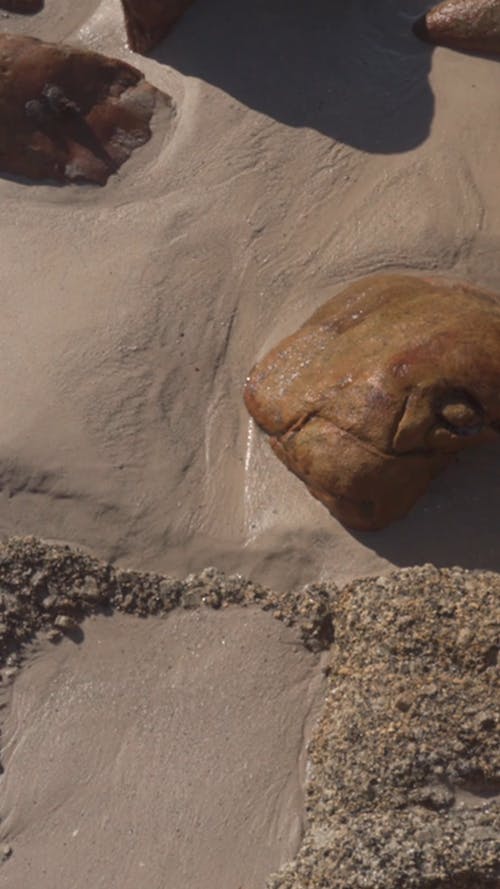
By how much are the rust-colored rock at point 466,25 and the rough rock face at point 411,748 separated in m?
3.03

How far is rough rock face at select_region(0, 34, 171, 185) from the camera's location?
528 cm

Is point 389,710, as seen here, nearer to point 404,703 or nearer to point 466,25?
point 404,703

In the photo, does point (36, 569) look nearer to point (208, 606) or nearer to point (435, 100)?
point (208, 606)

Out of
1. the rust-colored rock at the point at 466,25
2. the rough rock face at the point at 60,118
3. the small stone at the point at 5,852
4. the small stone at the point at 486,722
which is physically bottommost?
the small stone at the point at 486,722

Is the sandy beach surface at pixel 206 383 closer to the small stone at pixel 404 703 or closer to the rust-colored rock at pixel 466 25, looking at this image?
the rust-colored rock at pixel 466 25

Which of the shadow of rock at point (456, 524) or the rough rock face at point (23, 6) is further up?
the rough rock face at point (23, 6)

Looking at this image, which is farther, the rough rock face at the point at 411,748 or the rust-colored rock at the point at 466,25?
the rust-colored rock at the point at 466,25

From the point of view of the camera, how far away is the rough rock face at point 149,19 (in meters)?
5.42

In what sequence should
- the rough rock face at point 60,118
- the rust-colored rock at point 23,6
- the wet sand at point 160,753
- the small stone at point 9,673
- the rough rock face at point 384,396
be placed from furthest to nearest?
the rust-colored rock at point 23,6 < the rough rock face at point 60,118 < the small stone at point 9,673 < the rough rock face at point 384,396 < the wet sand at point 160,753

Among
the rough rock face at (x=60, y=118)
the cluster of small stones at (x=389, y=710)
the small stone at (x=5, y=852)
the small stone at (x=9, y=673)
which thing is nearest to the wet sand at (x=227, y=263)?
the rough rock face at (x=60, y=118)

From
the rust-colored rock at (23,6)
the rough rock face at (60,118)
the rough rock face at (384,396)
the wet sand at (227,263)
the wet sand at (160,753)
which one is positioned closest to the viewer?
the wet sand at (160,753)

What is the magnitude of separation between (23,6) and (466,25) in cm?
253

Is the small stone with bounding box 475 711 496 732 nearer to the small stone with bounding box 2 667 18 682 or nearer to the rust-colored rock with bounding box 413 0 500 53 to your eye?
the small stone with bounding box 2 667 18 682

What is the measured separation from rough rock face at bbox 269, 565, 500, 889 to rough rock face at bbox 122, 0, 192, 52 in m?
3.38
